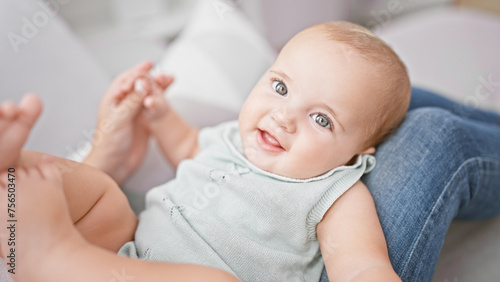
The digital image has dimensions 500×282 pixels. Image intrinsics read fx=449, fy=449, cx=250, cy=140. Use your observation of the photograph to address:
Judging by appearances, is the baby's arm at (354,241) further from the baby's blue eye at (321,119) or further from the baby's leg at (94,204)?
the baby's leg at (94,204)

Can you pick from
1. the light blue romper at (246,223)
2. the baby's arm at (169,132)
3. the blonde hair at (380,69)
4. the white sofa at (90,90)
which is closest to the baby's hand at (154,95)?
the baby's arm at (169,132)

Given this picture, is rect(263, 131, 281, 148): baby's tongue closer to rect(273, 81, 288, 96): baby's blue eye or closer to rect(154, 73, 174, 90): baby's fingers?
rect(273, 81, 288, 96): baby's blue eye

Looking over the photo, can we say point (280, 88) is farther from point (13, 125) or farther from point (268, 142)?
point (13, 125)

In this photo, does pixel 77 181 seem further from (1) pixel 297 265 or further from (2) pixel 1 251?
(1) pixel 297 265

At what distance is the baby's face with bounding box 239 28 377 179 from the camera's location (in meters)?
0.79

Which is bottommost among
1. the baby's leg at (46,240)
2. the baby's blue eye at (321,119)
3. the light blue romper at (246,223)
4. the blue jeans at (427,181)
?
the blue jeans at (427,181)

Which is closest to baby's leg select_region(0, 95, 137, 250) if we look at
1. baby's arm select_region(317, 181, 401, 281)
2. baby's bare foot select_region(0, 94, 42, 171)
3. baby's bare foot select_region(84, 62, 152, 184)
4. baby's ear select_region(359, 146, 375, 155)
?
baby's bare foot select_region(0, 94, 42, 171)

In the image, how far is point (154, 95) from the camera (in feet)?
3.44

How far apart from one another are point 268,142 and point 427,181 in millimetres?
307

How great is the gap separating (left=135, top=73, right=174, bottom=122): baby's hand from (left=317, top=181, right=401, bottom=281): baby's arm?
477 mm

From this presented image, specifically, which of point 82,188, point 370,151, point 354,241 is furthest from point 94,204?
point 370,151

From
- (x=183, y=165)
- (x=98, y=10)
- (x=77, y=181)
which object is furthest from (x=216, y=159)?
(x=98, y=10)

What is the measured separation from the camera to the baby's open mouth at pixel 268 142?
0.82 metres

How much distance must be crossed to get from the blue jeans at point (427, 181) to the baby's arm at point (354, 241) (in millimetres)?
52
